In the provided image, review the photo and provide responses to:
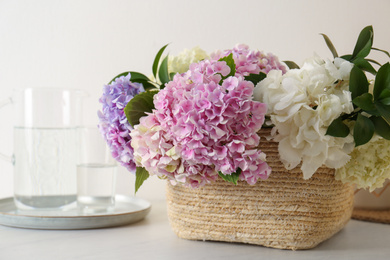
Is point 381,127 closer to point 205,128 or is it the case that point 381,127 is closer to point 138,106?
point 205,128

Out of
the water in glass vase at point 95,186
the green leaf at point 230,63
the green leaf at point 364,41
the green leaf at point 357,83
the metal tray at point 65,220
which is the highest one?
the green leaf at point 364,41

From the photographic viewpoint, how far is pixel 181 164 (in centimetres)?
71

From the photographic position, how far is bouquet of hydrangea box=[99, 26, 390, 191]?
2.20 feet

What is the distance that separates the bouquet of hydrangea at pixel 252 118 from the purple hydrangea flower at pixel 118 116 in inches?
1.8

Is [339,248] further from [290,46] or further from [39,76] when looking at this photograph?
[39,76]

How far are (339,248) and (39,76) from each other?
97cm

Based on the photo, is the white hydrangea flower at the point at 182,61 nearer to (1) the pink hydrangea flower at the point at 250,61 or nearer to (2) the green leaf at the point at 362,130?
(1) the pink hydrangea flower at the point at 250,61

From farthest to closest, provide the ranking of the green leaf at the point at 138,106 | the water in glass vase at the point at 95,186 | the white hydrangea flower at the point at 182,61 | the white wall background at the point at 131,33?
the white wall background at the point at 131,33 < the water in glass vase at the point at 95,186 < the white hydrangea flower at the point at 182,61 < the green leaf at the point at 138,106

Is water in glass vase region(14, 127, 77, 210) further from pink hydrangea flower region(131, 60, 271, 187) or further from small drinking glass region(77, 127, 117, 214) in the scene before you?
pink hydrangea flower region(131, 60, 271, 187)

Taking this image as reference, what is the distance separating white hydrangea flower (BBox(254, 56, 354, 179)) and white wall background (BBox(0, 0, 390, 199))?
23.3 inches

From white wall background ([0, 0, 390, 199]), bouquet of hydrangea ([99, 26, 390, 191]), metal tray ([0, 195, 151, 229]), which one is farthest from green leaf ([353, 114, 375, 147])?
white wall background ([0, 0, 390, 199])

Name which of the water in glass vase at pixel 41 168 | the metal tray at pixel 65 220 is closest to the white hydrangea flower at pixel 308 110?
the metal tray at pixel 65 220

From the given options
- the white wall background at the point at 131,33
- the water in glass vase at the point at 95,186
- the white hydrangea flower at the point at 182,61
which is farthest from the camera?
the white wall background at the point at 131,33

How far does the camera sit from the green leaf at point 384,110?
0.69m
